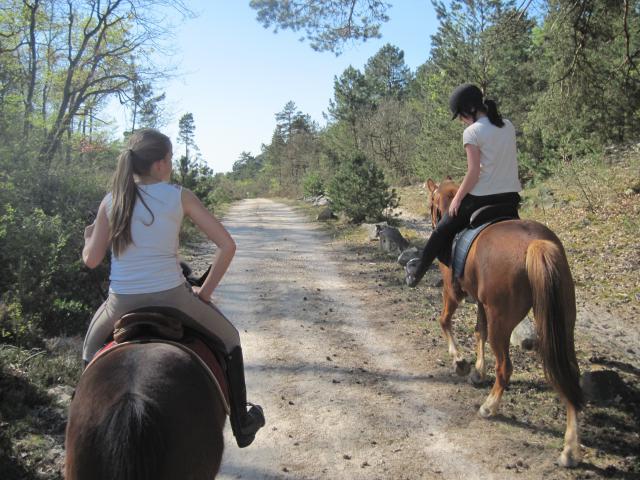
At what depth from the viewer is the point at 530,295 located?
3.99 m

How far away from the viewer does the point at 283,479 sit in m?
3.74

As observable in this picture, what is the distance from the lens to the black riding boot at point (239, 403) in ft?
9.72

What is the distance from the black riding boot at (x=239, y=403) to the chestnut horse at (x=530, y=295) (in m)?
2.21

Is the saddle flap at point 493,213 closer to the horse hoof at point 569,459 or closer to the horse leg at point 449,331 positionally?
the horse leg at point 449,331

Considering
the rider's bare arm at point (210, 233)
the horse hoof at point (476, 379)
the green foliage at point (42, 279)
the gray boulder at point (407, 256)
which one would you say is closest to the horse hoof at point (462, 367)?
the horse hoof at point (476, 379)

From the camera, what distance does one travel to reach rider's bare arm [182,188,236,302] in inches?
109

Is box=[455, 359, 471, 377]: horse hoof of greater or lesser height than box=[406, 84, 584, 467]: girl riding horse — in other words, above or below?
below

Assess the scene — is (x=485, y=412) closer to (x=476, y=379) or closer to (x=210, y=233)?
(x=476, y=379)

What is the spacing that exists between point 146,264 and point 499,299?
2897 mm

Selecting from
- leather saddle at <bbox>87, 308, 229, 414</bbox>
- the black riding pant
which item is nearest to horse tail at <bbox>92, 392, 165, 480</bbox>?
leather saddle at <bbox>87, 308, 229, 414</bbox>

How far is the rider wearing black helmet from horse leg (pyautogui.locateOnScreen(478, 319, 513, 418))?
4.10ft

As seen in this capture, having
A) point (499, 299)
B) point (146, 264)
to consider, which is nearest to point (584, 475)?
point (499, 299)

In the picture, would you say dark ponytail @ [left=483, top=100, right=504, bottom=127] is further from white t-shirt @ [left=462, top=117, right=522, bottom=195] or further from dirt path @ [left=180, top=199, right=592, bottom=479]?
dirt path @ [left=180, top=199, right=592, bottom=479]

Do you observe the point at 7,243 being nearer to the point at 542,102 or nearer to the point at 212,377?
the point at 212,377
